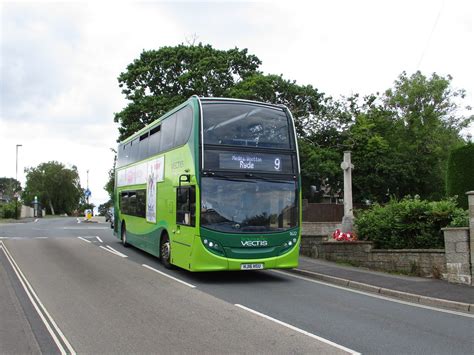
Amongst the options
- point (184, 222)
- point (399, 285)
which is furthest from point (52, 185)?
point (399, 285)

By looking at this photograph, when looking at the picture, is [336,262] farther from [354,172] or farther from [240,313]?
[354,172]

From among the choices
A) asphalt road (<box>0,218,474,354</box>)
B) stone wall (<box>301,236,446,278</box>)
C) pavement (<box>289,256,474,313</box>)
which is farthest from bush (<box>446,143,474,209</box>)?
asphalt road (<box>0,218,474,354</box>)

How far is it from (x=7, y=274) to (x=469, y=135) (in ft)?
137

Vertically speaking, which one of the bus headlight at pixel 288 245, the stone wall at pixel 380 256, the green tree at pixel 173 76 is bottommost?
the stone wall at pixel 380 256

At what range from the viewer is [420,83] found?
41219 millimetres

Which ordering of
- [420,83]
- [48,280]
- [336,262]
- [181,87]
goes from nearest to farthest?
[48,280]
[336,262]
[181,87]
[420,83]

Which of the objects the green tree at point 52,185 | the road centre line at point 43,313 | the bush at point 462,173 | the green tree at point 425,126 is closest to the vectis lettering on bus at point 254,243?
the road centre line at point 43,313

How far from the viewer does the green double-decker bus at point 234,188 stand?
10633 mm

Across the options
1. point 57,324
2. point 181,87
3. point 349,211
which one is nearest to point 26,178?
point 181,87

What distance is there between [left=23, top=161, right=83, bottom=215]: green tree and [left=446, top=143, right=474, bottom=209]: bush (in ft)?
283

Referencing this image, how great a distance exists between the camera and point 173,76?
3412cm

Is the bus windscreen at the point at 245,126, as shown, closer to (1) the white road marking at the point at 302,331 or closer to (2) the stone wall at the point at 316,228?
(1) the white road marking at the point at 302,331

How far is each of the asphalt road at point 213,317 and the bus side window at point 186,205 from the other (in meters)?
1.47

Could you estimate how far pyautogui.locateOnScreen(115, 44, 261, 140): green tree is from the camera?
3228 cm
